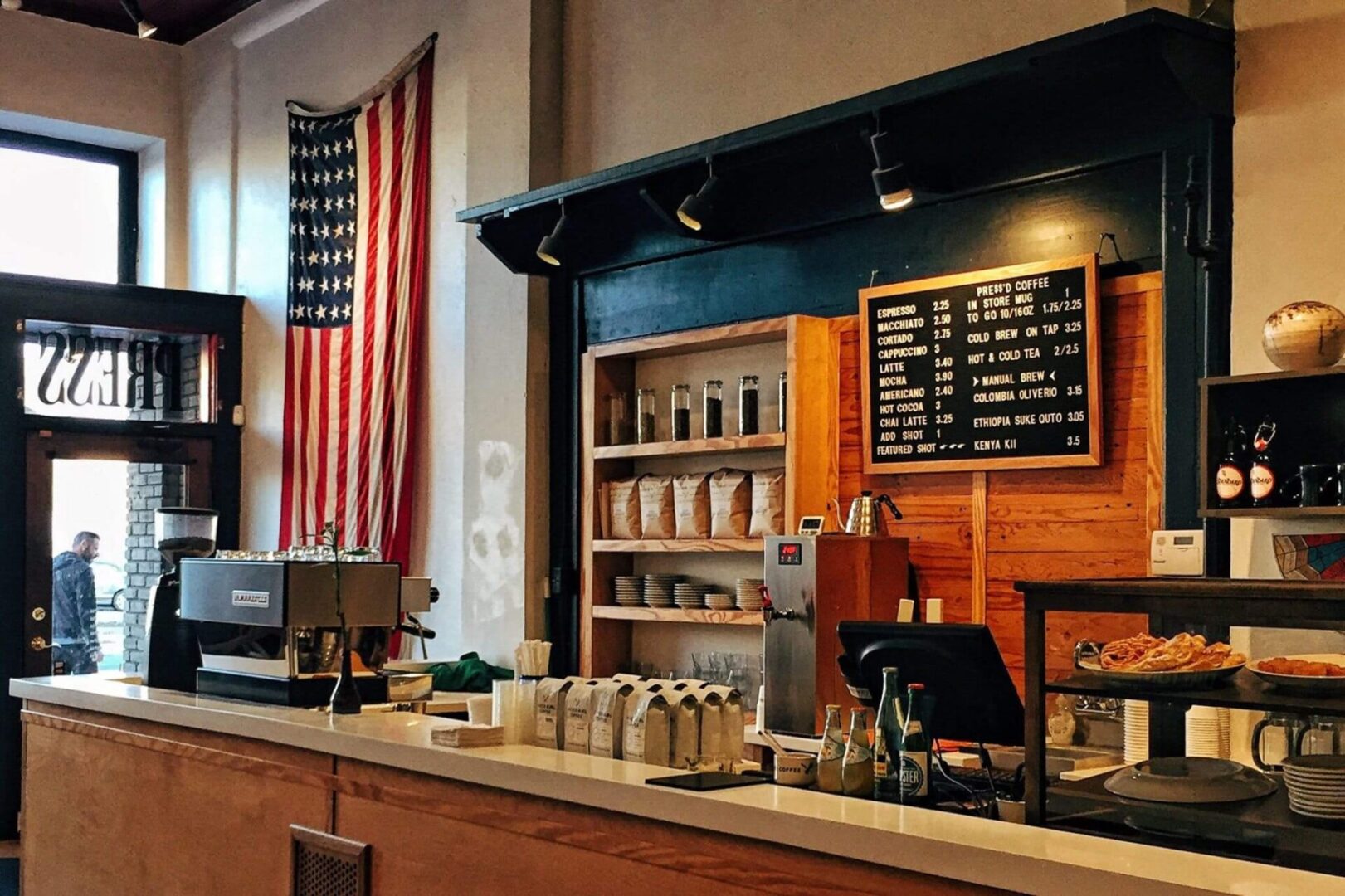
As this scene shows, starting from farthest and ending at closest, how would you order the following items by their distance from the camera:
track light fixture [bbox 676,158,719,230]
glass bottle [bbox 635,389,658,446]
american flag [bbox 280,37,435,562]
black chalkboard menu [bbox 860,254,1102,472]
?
american flag [bbox 280,37,435,562] < glass bottle [bbox 635,389,658,446] < track light fixture [bbox 676,158,719,230] < black chalkboard menu [bbox 860,254,1102,472]

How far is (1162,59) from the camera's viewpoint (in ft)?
12.4

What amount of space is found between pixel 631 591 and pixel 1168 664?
3.35m

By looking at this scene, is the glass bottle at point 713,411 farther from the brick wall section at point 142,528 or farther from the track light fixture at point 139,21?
the brick wall section at point 142,528

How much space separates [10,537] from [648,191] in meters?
4.10

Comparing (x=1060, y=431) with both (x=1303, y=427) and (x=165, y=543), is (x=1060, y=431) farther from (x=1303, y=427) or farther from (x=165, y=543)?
(x=165, y=543)

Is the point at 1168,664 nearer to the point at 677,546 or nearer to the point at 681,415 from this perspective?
the point at 677,546

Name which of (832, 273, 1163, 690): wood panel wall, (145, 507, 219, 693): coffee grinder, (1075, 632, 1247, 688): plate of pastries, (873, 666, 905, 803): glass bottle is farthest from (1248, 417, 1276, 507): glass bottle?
(145, 507, 219, 693): coffee grinder

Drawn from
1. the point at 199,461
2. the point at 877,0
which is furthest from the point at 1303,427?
the point at 199,461

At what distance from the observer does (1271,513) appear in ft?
11.7

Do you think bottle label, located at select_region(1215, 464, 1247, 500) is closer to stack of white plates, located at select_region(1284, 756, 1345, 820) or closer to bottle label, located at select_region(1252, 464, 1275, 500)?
bottle label, located at select_region(1252, 464, 1275, 500)

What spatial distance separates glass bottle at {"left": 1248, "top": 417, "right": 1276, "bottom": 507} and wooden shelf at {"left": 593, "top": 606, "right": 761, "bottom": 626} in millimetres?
1914

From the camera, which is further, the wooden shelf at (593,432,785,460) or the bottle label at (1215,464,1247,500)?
the wooden shelf at (593,432,785,460)

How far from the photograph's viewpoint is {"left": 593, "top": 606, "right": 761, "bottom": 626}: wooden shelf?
516cm

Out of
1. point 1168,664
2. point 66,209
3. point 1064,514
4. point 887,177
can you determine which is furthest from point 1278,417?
point 66,209
